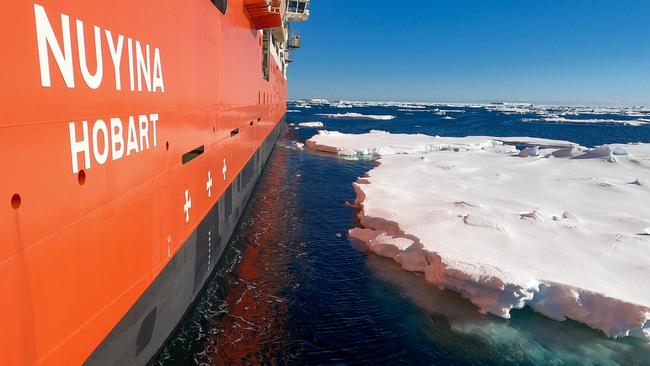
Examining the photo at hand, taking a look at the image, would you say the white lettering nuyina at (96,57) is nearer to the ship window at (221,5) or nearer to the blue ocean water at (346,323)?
the ship window at (221,5)

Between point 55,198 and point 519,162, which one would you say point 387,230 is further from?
point 519,162

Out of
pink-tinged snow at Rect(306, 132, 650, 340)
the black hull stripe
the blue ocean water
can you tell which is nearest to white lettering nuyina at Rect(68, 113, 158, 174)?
the black hull stripe

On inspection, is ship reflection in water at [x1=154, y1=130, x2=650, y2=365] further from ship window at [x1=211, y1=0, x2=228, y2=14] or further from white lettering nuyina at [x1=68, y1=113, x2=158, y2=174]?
ship window at [x1=211, y1=0, x2=228, y2=14]

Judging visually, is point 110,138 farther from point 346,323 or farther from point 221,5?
point 221,5

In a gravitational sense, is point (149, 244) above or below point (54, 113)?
below

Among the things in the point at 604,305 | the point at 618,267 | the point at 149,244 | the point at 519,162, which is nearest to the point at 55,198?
the point at 149,244

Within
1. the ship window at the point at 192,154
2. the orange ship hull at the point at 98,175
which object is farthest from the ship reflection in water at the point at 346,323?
the ship window at the point at 192,154
